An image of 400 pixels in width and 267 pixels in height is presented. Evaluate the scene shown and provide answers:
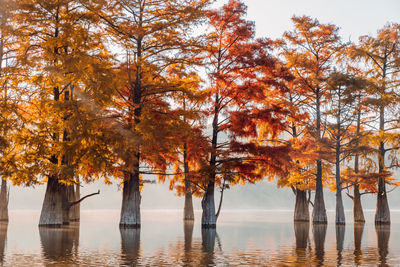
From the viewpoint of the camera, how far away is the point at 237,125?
101 ft

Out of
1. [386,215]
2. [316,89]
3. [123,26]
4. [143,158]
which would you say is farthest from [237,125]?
[386,215]

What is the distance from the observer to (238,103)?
A: 103 ft

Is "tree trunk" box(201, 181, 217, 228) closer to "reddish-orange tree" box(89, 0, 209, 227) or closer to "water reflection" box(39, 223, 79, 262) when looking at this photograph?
"reddish-orange tree" box(89, 0, 209, 227)

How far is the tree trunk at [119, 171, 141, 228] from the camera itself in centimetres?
2923

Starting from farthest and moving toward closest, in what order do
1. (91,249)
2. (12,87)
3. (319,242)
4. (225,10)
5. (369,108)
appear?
(369,108), (225,10), (12,87), (319,242), (91,249)

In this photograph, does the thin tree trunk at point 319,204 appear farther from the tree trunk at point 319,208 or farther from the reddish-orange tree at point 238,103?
the reddish-orange tree at point 238,103

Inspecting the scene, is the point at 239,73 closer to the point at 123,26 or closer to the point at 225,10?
the point at 225,10

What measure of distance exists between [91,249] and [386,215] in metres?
29.7

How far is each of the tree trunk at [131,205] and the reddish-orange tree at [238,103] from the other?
4184mm

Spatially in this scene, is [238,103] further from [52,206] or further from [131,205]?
[52,206]

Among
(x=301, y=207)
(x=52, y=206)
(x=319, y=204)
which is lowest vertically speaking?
(x=301, y=207)

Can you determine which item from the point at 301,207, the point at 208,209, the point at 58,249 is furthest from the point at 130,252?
the point at 301,207

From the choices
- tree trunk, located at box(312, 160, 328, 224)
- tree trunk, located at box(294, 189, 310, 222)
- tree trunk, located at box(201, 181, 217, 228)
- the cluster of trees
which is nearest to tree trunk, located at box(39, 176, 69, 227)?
the cluster of trees

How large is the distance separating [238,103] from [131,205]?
9.07 metres
